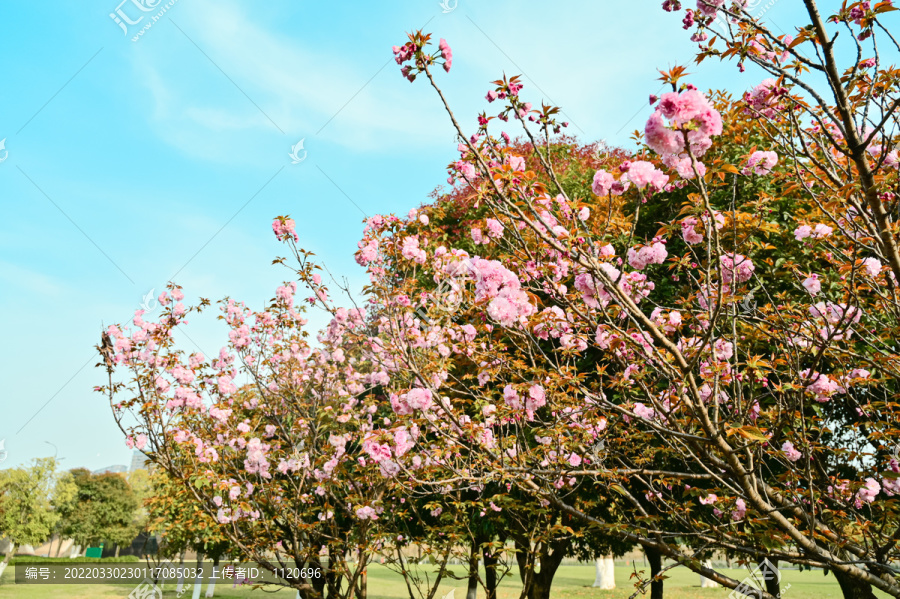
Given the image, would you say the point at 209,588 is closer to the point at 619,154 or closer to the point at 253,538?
the point at 253,538

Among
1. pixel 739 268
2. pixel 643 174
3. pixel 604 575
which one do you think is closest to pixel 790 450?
pixel 739 268

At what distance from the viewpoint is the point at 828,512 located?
3994 mm

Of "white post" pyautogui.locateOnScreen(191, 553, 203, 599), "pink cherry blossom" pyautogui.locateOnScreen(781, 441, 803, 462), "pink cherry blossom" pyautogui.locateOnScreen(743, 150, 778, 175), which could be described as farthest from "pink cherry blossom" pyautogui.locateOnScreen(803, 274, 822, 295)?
"white post" pyautogui.locateOnScreen(191, 553, 203, 599)

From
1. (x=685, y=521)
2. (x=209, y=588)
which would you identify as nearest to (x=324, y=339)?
(x=685, y=521)

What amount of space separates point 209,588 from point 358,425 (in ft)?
70.4

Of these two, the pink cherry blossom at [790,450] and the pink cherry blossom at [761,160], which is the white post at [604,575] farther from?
the pink cherry blossom at [761,160]
